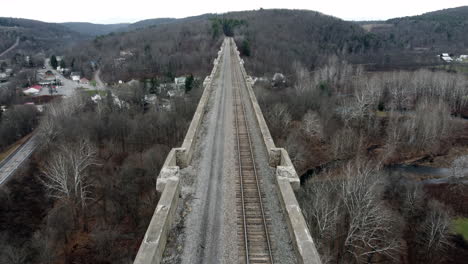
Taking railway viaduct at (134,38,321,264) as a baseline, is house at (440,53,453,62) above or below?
above

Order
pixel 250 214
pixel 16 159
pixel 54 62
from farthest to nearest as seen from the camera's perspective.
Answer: pixel 54 62
pixel 16 159
pixel 250 214

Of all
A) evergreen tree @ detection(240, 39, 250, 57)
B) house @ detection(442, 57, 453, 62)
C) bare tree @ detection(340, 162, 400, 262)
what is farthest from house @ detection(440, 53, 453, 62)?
bare tree @ detection(340, 162, 400, 262)

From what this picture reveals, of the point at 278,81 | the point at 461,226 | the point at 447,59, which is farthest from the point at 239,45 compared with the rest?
the point at 447,59

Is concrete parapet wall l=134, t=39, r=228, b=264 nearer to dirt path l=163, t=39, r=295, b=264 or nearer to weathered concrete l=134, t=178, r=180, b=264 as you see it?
weathered concrete l=134, t=178, r=180, b=264

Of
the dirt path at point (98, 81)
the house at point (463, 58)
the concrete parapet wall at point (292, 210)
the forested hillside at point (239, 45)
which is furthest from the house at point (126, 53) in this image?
the house at point (463, 58)

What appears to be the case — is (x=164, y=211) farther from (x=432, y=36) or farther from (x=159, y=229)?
(x=432, y=36)

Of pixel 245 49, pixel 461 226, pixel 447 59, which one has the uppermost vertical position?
pixel 245 49

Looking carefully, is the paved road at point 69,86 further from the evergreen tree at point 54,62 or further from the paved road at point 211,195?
the paved road at point 211,195

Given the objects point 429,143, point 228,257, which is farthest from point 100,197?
point 429,143
